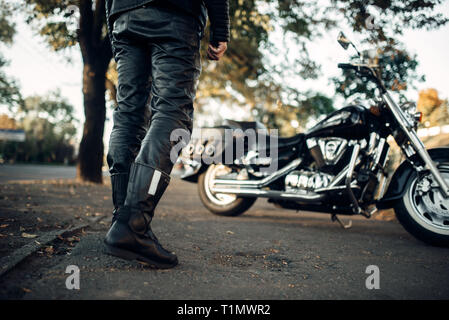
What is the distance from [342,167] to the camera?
348cm

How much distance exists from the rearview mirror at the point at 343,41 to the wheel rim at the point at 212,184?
2084 mm

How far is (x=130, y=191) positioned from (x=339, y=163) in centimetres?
239

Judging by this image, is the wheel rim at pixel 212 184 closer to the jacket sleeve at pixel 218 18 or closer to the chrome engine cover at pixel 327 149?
the chrome engine cover at pixel 327 149

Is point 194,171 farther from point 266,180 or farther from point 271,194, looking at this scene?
point 271,194

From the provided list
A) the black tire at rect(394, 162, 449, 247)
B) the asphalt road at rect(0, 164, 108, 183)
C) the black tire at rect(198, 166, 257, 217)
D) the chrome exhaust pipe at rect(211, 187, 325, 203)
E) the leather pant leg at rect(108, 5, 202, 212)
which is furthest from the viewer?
the asphalt road at rect(0, 164, 108, 183)

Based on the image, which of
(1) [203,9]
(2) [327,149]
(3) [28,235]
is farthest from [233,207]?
(1) [203,9]

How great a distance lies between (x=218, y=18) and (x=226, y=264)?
4.68ft

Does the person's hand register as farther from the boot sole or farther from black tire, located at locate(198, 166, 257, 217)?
black tire, located at locate(198, 166, 257, 217)

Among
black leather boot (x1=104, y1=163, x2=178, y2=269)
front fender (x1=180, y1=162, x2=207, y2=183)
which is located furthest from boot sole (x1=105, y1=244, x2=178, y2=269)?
front fender (x1=180, y1=162, x2=207, y2=183)

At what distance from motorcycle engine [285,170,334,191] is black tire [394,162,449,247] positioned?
686 millimetres

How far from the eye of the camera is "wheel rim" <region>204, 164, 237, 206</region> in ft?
14.5

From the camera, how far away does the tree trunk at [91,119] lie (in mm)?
8391
